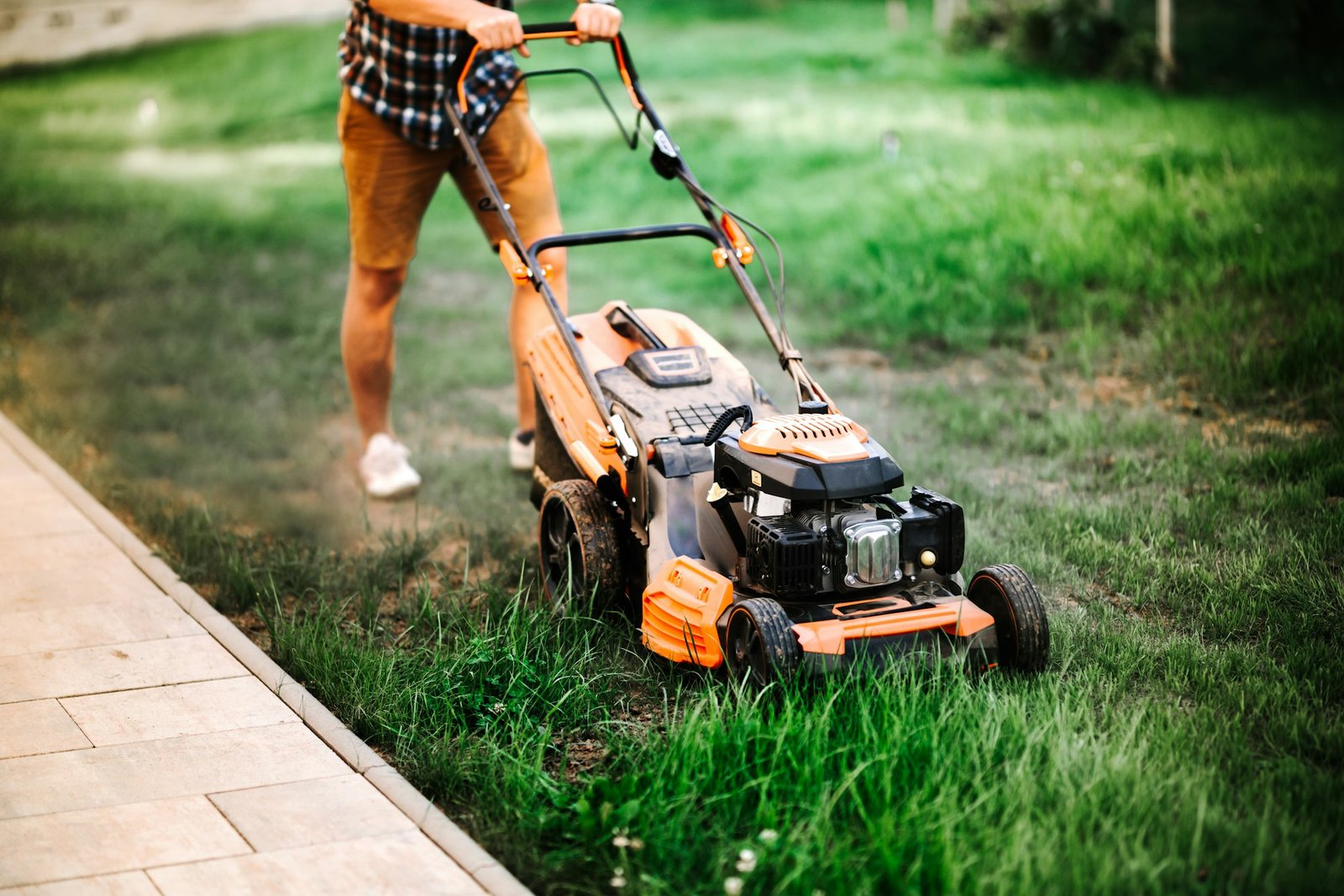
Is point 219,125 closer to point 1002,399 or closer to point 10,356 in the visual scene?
point 10,356

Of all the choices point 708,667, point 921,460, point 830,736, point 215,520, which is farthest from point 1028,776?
point 215,520

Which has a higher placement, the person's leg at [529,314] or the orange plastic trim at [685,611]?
the person's leg at [529,314]

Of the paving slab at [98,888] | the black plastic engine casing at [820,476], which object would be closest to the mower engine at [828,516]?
the black plastic engine casing at [820,476]

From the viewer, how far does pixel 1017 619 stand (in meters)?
3.09

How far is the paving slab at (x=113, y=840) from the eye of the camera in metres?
2.59

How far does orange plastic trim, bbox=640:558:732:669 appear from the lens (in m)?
3.14

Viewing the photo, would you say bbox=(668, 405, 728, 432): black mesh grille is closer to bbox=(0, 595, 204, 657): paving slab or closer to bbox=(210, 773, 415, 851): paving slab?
bbox=(210, 773, 415, 851): paving slab

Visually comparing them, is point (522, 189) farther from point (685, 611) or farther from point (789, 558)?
point (789, 558)

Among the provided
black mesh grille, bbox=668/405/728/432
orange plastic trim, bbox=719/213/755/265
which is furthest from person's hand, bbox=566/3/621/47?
black mesh grille, bbox=668/405/728/432

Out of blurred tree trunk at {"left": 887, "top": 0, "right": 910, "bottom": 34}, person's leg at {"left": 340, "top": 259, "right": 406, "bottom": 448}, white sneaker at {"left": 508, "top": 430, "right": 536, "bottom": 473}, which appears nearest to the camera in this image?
person's leg at {"left": 340, "top": 259, "right": 406, "bottom": 448}

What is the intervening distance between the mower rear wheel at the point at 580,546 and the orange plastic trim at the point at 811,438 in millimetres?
516

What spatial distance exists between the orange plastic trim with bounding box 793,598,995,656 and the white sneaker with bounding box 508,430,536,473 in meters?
2.10

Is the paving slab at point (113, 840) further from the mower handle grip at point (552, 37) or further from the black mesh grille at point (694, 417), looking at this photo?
the mower handle grip at point (552, 37)

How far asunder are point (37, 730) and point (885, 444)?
290 centimetres
